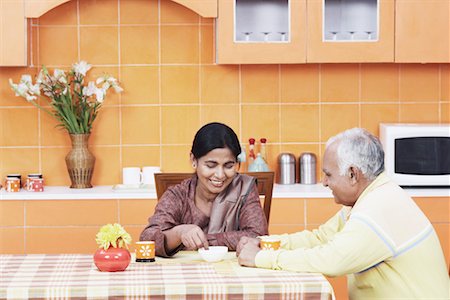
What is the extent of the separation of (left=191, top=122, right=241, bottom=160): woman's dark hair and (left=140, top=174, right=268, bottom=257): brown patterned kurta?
142 millimetres

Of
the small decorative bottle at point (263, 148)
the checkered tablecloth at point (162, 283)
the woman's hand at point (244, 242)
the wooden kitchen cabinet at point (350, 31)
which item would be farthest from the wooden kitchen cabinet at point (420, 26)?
the checkered tablecloth at point (162, 283)

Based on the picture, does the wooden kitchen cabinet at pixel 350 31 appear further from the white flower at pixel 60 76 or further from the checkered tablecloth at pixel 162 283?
the checkered tablecloth at pixel 162 283

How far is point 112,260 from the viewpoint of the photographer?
95.3 inches

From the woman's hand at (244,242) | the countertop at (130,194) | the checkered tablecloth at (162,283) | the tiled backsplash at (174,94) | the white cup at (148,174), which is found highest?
the tiled backsplash at (174,94)

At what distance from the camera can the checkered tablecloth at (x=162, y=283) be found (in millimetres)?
2209

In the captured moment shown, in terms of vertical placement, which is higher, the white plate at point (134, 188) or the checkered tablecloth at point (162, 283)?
the white plate at point (134, 188)

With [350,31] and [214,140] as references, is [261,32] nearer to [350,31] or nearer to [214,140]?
[350,31]

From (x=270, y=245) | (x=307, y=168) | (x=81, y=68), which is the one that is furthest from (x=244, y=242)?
(x=81, y=68)

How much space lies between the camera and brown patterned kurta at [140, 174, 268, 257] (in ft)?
9.79

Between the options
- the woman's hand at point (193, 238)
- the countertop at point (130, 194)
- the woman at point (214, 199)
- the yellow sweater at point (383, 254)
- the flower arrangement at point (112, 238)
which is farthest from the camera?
the countertop at point (130, 194)

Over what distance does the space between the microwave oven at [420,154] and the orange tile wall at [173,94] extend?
31 centimetres

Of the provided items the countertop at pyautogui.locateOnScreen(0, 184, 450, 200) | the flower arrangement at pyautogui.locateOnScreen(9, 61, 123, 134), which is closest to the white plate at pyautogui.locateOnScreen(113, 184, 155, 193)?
the countertop at pyautogui.locateOnScreen(0, 184, 450, 200)

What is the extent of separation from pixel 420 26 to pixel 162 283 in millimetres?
2725

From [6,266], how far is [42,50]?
237cm
